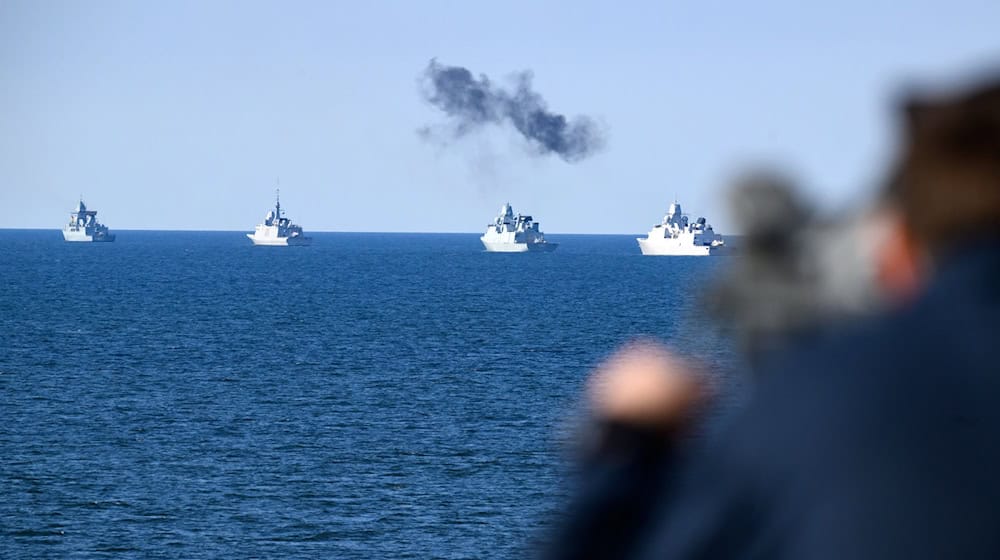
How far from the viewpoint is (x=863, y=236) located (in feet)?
3.07

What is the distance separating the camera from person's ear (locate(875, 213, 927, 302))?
0.90 metres

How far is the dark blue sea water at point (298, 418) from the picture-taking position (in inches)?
1383

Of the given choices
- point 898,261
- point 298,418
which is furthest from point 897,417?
point 298,418

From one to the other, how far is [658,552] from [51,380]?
218 ft

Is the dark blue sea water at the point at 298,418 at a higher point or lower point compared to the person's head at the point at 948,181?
lower

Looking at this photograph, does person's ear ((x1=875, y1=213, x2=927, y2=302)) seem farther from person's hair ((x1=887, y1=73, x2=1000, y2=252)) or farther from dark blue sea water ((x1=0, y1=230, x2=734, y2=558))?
dark blue sea water ((x1=0, y1=230, x2=734, y2=558))

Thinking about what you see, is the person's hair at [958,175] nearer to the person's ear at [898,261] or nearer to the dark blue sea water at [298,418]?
the person's ear at [898,261]

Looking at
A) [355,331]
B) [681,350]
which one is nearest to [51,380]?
[355,331]

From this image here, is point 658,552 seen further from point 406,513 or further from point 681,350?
point 406,513

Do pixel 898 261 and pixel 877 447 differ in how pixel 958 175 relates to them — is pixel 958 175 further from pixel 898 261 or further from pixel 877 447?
pixel 877 447

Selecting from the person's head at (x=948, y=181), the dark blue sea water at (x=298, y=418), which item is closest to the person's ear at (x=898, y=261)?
the person's head at (x=948, y=181)

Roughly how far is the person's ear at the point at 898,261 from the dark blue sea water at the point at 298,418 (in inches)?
7.6

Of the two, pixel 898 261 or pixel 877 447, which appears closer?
pixel 877 447

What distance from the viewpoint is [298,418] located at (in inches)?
2101
